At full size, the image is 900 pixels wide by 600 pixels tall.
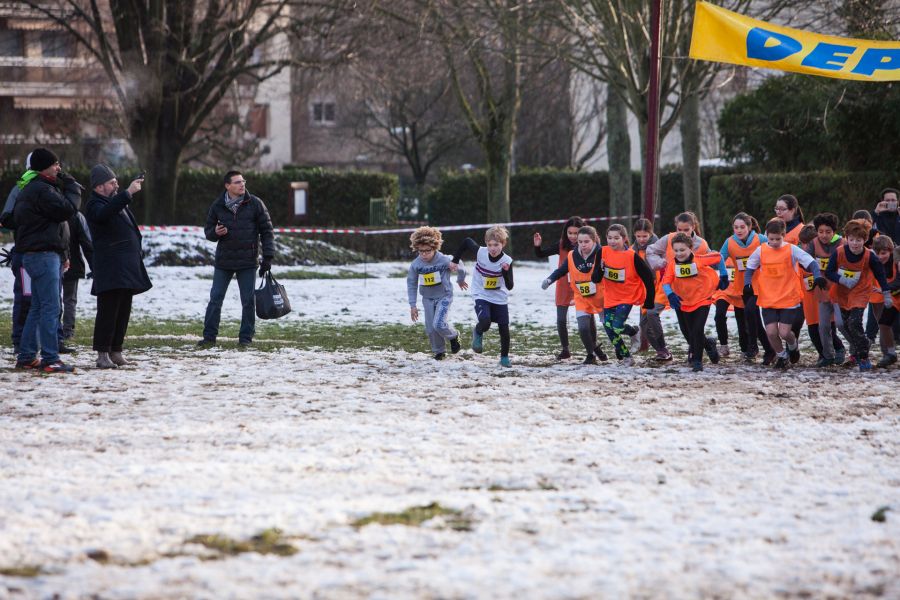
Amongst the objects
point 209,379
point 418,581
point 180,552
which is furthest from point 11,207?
point 418,581

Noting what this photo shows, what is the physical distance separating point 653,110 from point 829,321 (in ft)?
14.0

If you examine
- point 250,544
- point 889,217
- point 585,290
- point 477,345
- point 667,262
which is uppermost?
point 889,217

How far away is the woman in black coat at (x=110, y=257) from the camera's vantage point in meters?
7.88

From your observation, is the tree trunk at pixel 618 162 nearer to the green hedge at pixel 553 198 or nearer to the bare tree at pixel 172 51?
the green hedge at pixel 553 198

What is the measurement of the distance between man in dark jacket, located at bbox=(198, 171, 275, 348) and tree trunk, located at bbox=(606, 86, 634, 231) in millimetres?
14611

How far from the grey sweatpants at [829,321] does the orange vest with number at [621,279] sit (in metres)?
1.65

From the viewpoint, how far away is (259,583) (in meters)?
3.28

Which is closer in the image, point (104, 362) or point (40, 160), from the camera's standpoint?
point (40, 160)

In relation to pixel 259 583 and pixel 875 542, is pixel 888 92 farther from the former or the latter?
pixel 259 583

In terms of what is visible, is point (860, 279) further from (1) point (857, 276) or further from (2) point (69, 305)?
(2) point (69, 305)

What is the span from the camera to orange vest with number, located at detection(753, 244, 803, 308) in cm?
831

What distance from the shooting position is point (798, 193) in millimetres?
18453

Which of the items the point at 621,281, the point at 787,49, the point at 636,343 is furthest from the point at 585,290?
the point at 787,49

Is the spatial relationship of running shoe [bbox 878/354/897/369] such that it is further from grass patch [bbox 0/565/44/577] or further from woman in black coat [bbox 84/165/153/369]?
grass patch [bbox 0/565/44/577]
